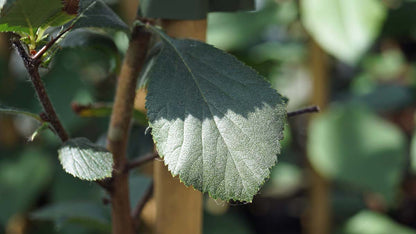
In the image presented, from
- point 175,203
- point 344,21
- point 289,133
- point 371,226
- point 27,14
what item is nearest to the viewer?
point 27,14

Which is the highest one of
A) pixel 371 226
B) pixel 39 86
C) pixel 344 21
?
pixel 39 86

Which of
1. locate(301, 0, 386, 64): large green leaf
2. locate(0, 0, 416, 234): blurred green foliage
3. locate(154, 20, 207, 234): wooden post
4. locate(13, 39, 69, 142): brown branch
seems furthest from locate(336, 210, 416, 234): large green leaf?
locate(13, 39, 69, 142): brown branch

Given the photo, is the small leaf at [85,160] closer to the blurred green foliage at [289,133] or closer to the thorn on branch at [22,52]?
the thorn on branch at [22,52]

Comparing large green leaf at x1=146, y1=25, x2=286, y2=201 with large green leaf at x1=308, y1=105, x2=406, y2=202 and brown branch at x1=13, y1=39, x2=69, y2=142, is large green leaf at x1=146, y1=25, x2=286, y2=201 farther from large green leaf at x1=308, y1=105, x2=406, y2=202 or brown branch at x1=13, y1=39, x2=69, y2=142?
large green leaf at x1=308, y1=105, x2=406, y2=202

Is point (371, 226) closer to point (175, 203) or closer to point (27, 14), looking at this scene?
point (175, 203)

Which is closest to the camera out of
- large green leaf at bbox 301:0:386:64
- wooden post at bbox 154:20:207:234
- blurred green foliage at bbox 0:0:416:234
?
wooden post at bbox 154:20:207:234

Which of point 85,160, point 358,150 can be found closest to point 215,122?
point 85,160

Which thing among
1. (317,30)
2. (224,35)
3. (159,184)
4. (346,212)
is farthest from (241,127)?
(346,212)

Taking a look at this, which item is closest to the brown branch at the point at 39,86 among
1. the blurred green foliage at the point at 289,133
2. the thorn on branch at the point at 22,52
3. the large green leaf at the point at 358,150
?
the thorn on branch at the point at 22,52
